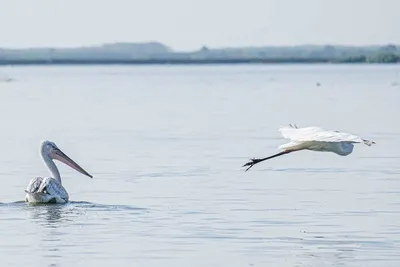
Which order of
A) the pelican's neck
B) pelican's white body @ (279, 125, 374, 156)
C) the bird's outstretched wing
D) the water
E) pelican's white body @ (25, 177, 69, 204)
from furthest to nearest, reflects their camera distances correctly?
the pelican's neck
pelican's white body @ (25, 177, 69, 204)
pelican's white body @ (279, 125, 374, 156)
the bird's outstretched wing
the water

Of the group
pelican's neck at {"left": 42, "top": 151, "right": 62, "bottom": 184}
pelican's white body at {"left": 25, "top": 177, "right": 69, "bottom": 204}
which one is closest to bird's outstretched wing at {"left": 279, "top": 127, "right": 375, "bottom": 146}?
pelican's white body at {"left": 25, "top": 177, "right": 69, "bottom": 204}

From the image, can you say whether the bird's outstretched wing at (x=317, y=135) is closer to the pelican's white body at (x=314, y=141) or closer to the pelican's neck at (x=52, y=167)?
the pelican's white body at (x=314, y=141)

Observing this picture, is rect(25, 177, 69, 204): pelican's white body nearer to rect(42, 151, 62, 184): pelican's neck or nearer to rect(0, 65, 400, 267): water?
rect(0, 65, 400, 267): water

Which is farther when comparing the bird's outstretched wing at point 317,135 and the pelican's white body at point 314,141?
the pelican's white body at point 314,141

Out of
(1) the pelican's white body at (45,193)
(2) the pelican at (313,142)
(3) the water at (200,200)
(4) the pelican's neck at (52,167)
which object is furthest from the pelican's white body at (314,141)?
(4) the pelican's neck at (52,167)

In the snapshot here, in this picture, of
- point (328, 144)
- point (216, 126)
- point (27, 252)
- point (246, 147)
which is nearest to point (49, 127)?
point (216, 126)

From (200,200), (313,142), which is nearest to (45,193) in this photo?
(200,200)

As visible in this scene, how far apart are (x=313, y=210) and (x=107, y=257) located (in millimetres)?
3470

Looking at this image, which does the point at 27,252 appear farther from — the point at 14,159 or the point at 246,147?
the point at 246,147

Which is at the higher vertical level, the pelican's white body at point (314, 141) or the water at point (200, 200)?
the pelican's white body at point (314, 141)

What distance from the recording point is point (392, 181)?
1767 centimetres

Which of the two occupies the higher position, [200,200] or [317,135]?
[317,135]

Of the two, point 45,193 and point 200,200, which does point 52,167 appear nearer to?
point 45,193

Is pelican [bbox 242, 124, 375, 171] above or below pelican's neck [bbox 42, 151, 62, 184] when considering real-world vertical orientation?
above
